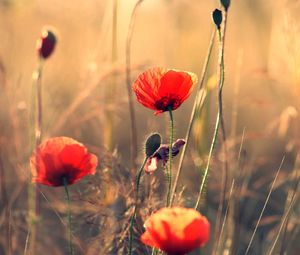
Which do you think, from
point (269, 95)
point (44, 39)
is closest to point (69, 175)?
point (44, 39)

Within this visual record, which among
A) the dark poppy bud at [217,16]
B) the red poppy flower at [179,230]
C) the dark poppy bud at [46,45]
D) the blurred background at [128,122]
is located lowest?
the blurred background at [128,122]

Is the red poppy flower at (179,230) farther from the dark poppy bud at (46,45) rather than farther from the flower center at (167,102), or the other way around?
the dark poppy bud at (46,45)

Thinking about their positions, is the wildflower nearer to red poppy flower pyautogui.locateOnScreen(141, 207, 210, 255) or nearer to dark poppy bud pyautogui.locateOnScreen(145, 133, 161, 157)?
dark poppy bud pyautogui.locateOnScreen(145, 133, 161, 157)

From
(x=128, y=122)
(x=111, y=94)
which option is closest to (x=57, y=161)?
(x=111, y=94)

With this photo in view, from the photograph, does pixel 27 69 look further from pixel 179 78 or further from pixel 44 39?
pixel 179 78

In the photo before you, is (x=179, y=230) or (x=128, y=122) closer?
(x=179, y=230)

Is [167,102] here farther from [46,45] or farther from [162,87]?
[46,45]

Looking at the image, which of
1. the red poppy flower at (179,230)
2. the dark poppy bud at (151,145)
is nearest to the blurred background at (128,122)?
the dark poppy bud at (151,145)
